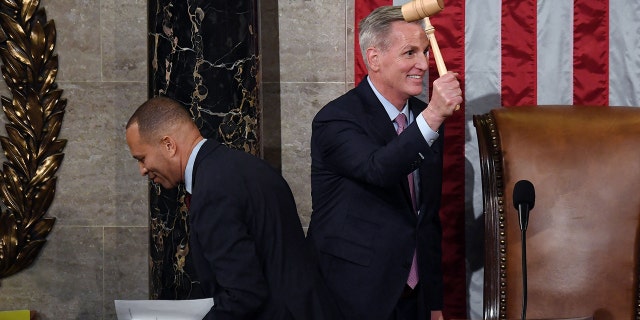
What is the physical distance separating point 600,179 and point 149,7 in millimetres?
2087

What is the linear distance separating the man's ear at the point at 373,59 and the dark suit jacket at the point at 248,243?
116 cm

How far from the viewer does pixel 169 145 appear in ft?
9.37

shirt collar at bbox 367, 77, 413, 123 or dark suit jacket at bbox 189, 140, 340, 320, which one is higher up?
shirt collar at bbox 367, 77, 413, 123

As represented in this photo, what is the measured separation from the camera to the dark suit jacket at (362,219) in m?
3.73

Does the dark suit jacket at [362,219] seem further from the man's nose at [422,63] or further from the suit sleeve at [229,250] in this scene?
the suit sleeve at [229,250]

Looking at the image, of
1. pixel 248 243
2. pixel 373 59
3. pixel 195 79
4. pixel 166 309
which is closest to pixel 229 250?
pixel 248 243

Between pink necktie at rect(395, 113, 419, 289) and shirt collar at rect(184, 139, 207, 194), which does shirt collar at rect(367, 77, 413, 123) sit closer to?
pink necktie at rect(395, 113, 419, 289)

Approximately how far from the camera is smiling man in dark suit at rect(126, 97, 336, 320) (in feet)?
8.60

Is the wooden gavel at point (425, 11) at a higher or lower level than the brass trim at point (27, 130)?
higher

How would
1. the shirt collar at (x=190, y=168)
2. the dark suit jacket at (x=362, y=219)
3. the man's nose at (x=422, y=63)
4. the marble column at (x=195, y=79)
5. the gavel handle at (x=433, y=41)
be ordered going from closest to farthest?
the shirt collar at (x=190, y=168)
the gavel handle at (x=433, y=41)
the dark suit jacket at (x=362, y=219)
the man's nose at (x=422, y=63)
the marble column at (x=195, y=79)

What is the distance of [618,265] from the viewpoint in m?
3.91

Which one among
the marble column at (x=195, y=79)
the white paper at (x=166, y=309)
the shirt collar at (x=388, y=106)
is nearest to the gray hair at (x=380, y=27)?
the shirt collar at (x=388, y=106)

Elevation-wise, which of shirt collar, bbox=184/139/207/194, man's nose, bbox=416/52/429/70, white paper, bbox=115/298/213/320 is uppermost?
man's nose, bbox=416/52/429/70

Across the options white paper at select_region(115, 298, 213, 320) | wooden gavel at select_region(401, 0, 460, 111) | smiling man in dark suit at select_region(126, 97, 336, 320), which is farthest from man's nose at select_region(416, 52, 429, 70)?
white paper at select_region(115, 298, 213, 320)
